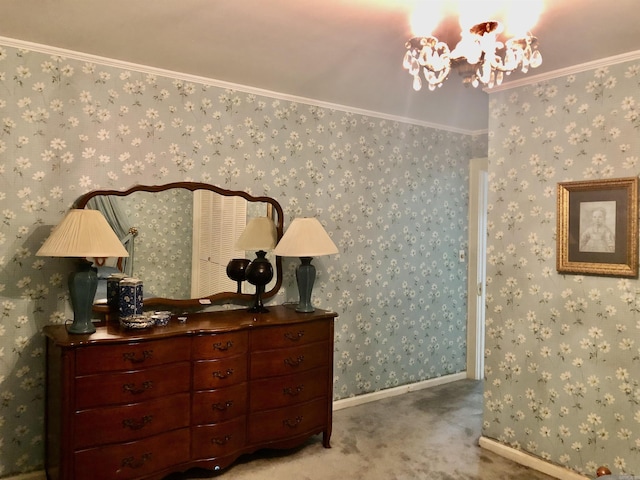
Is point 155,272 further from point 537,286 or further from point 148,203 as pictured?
point 537,286

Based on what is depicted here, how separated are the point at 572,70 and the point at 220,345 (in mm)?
2512

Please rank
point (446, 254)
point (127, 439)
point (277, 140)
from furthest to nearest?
1. point (446, 254)
2. point (277, 140)
3. point (127, 439)

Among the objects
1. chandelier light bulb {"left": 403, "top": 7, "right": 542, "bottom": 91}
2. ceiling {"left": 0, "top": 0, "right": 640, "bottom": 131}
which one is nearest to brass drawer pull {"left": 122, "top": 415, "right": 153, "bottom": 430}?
ceiling {"left": 0, "top": 0, "right": 640, "bottom": 131}

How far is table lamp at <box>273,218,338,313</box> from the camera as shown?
121 inches

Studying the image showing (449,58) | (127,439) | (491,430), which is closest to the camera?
(449,58)

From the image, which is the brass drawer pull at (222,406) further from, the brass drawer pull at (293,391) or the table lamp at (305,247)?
the table lamp at (305,247)

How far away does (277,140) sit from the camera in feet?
11.3

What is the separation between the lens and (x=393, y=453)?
3084 mm

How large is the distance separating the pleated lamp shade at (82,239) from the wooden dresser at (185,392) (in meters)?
0.41

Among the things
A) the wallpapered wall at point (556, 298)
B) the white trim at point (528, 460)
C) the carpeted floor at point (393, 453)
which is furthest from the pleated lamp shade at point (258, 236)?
the white trim at point (528, 460)

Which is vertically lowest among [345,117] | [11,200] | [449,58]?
[11,200]

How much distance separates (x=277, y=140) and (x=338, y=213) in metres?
0.74

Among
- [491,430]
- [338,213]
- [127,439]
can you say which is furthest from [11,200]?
[491,430]

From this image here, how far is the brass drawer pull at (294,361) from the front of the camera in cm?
297
